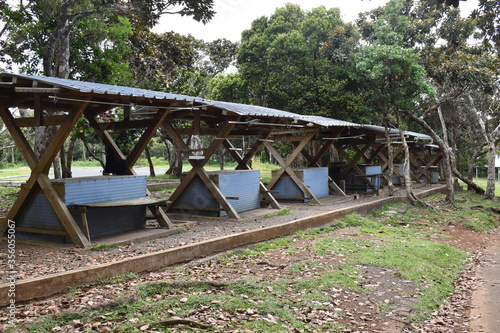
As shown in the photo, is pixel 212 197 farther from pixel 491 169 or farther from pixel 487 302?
pixel 491 169

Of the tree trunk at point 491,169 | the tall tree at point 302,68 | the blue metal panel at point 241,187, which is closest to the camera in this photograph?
the blue metal panel at point 241,187

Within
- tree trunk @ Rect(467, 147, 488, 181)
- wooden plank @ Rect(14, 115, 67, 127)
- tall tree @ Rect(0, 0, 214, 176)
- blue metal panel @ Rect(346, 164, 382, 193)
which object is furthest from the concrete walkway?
tree trunk @ Rect(467, 147, 488, 181)

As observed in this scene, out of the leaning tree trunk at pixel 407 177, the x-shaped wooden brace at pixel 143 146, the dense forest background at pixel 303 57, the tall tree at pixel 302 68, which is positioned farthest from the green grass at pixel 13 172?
the leaning tree trunk at pixel 407 177

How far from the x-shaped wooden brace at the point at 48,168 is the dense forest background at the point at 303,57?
6.04 m

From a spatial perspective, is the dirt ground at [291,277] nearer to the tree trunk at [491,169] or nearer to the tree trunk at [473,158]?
the tree trunk at [491,169]

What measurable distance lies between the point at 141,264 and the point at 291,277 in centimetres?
218

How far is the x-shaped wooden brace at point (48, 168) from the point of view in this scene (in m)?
6.89

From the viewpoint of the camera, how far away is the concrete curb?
484 cm

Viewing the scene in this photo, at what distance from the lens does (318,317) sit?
4.89 metres

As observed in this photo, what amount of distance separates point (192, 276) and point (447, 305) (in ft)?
12.0

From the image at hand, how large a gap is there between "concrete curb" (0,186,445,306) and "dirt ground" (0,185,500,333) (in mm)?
128

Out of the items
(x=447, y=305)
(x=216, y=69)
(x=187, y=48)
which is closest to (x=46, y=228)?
(x=447, y=305)

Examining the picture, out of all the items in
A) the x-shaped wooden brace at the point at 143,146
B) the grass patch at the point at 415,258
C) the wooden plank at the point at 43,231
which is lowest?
the grass patch at the point at 415,258

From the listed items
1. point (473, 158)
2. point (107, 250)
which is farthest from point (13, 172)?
point (107, 250)
